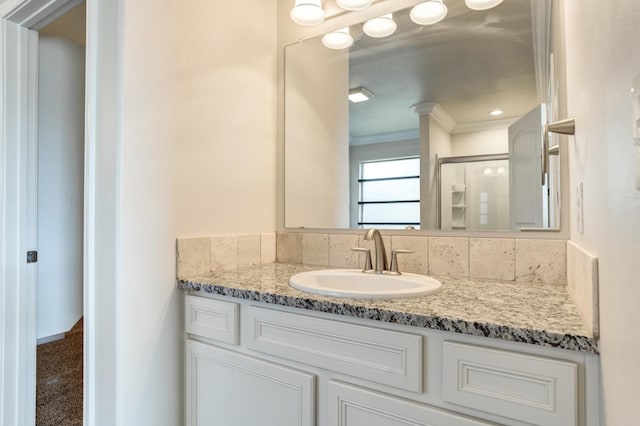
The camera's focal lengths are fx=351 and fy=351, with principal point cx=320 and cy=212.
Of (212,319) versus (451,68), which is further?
(451,68)

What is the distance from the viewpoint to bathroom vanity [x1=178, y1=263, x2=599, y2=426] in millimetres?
706

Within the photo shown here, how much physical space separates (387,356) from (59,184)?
314 centimetres

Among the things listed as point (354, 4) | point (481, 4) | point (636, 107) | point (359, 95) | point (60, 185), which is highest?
point (354, 4)

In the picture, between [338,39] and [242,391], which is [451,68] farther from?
[242,391]

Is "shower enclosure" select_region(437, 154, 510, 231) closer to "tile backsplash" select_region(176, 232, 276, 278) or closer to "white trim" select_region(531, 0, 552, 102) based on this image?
"white trim" select_region(531, 0, 552, 102)

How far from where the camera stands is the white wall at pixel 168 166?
114 cm

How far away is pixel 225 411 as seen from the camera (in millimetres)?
1171

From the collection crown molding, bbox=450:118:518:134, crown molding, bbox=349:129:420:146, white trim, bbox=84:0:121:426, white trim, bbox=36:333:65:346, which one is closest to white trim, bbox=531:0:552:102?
crown molding, bbox=450:118:518:134

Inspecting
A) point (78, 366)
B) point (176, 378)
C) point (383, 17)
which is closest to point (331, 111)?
point (383, 17)

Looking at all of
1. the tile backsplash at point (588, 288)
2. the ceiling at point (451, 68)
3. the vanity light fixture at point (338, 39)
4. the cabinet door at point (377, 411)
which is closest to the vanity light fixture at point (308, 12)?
the vanity light fixture at point (338, 39)

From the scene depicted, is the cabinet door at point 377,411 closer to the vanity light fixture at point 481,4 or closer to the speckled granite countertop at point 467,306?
the speckled granite countertop at point 467,306

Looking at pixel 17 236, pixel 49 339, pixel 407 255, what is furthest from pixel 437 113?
pixel 49 339

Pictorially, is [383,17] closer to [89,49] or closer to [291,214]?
[291,214]

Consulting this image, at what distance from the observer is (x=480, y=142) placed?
4.32 ft
